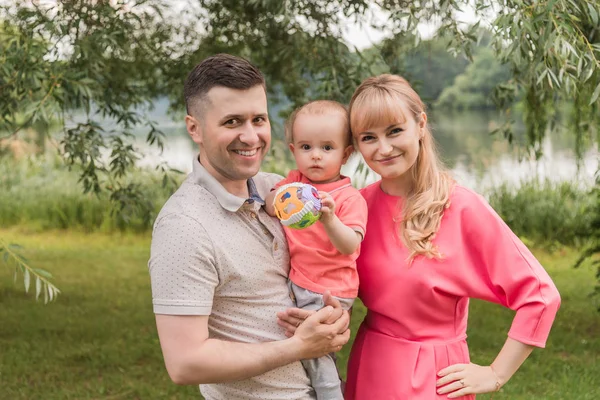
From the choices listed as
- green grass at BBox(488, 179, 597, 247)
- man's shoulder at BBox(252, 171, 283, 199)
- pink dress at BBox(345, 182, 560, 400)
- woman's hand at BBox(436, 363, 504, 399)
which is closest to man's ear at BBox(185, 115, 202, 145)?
man's shoulder at BBox(252, 171, 283, 199)

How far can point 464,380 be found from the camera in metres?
2.43

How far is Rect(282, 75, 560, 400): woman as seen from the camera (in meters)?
2.38

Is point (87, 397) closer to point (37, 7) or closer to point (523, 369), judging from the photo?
point (37, 7)

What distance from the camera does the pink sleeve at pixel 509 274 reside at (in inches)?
92.5

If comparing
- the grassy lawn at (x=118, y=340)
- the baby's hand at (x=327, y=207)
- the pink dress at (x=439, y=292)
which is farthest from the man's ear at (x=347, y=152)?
the grassy lawn at (x=118, y=340)

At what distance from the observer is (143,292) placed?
26.2 feet

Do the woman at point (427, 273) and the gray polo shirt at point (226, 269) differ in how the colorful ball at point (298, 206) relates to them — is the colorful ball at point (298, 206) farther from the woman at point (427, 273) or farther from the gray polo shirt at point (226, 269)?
the woman at point (427, 273)

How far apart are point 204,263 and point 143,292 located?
600 centimetres

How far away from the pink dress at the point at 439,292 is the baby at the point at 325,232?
0.35 ft

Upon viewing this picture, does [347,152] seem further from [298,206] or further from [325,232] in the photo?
[298,206]

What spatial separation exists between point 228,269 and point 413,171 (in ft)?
2.35

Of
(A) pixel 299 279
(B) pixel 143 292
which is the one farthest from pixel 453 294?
(B) pixel 143 292

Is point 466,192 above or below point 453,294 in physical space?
above

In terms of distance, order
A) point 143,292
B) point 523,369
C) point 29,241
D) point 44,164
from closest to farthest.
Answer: point 523,369 < point 143,292 < point 29,241 < point 44,164
